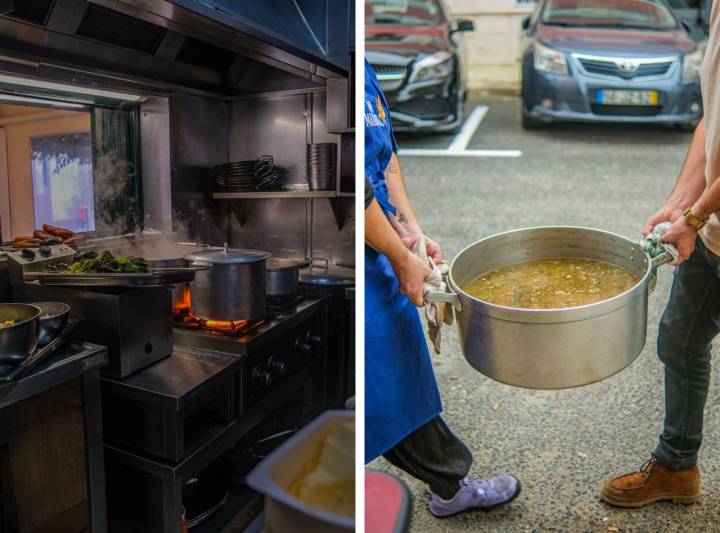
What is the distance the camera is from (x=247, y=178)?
0.86 metres

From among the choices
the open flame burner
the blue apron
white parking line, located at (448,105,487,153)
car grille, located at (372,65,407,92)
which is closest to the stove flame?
the open flame burner

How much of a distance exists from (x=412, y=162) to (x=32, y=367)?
975 mm

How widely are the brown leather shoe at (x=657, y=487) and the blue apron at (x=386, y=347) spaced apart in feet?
1.17

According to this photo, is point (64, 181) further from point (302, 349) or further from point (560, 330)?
point (560, 330)

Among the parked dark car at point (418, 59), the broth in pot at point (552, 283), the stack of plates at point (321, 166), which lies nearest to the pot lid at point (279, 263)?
the stack of plates at point (321, 166)

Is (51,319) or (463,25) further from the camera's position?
(463,25)

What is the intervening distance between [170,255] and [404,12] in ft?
2.43

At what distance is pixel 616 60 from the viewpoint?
1.23 meters

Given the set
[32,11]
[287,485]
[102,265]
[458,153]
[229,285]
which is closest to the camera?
[32,11]

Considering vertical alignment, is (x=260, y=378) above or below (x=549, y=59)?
below

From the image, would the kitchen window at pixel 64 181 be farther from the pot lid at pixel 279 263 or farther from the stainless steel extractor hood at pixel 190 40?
the pot lid at pixel 279 263

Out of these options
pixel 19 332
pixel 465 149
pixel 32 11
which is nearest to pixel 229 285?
pixel 19 332

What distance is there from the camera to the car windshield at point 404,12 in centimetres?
126

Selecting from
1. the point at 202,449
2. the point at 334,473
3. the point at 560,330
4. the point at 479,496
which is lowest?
the point at 479,496
